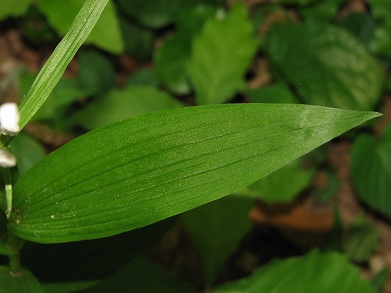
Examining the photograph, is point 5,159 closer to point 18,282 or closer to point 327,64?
point 18,282

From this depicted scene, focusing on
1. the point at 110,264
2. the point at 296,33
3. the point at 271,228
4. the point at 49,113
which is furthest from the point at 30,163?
the point at 296,33

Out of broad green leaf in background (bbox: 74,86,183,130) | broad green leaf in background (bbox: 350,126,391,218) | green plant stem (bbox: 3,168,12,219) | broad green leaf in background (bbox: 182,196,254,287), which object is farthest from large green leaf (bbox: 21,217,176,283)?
broad green leaf in background (bbox: 350,126,391,218)

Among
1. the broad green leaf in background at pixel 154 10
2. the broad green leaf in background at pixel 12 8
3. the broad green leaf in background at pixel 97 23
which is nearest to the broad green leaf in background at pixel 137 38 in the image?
the broad green leaf in background at pixel 154 10

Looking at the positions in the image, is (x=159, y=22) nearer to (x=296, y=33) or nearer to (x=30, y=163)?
(x=296, y=33)

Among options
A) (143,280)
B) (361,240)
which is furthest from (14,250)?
(361,240)

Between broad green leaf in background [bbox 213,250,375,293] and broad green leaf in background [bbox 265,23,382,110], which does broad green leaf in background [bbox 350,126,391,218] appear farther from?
broad green leaf in background [bbox 213,250,375,293]

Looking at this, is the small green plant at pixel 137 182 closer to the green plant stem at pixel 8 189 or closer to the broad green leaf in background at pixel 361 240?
the green plant stem at pixel 8 189
